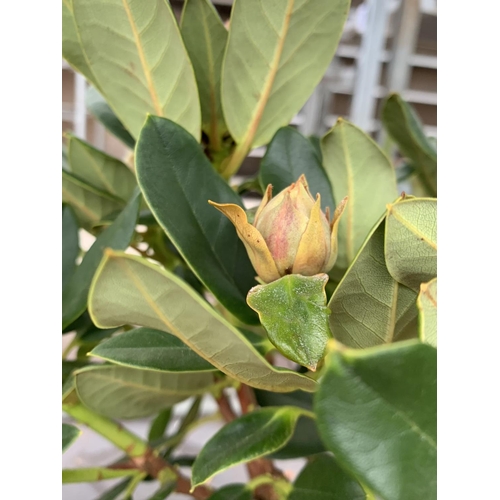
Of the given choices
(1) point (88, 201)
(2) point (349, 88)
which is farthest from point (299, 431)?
(2) point (349, 88)

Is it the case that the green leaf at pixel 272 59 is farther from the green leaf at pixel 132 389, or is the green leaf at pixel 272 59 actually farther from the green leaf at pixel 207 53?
the green leaf at pixel 132 389

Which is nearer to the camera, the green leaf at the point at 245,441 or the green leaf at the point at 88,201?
the green leaf at the point at 245,441

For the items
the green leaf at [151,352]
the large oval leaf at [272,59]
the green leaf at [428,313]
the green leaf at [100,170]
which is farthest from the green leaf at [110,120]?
the green leaf at [428,313]

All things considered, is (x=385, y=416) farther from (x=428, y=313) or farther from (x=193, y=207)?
(x=193, y=207)

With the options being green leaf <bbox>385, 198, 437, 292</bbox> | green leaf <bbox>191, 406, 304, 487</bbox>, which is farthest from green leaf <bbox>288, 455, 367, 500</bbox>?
green leaf <bbox>385, 198, 437, 292</bbox>

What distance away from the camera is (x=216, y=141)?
15.8 inches

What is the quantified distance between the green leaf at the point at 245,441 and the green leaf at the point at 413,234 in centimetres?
14

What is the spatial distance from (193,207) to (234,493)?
9.2 inches

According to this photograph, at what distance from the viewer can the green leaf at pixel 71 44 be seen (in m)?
0.36

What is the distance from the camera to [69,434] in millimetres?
298

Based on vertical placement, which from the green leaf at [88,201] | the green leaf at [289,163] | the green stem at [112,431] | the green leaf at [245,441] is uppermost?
the green leaf at [289,163]
